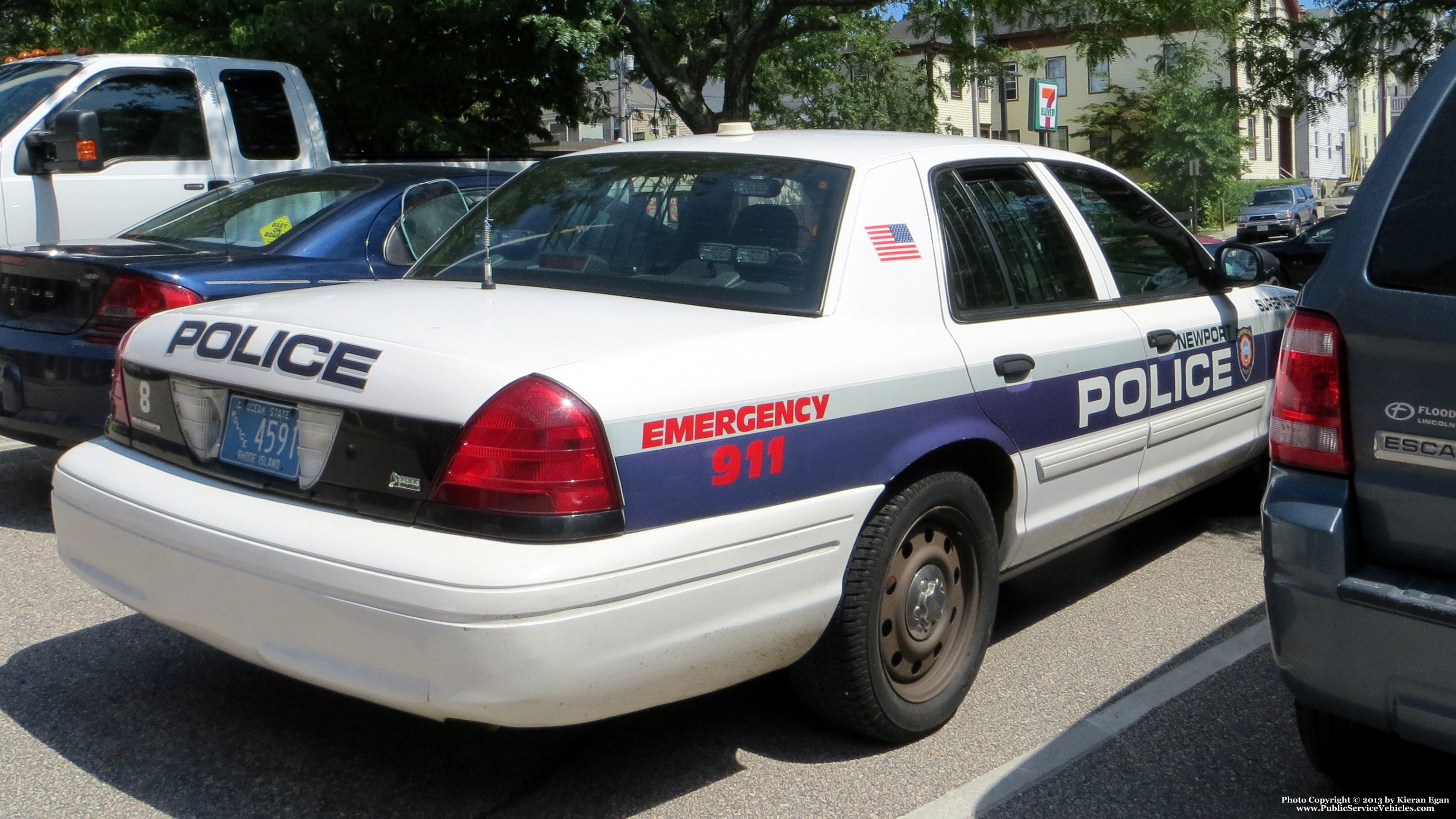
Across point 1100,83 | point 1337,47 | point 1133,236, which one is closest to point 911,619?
point 1133,236

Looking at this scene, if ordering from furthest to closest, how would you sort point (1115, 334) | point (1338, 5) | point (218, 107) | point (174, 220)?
point (218, 107) < point (1338, 5) < point (174, 220) < point (1115, 334)

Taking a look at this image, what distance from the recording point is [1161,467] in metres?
4.64

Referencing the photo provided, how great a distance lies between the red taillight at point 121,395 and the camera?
3604mm

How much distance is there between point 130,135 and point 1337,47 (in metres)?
7.65

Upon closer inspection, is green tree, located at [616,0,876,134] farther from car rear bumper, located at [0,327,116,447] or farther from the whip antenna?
the whip antenna

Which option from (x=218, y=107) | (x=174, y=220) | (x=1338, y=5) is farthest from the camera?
(x=218, y=107)

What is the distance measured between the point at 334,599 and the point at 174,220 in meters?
4.51

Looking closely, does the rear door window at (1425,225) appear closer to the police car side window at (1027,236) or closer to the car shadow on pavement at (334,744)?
the police car side window at (1027,236)

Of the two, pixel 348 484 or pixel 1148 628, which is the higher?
pixel 348 484

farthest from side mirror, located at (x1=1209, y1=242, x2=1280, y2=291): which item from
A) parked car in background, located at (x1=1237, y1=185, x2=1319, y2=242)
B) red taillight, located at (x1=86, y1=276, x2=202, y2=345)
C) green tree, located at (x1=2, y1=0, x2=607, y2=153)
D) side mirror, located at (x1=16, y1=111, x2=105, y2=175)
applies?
parked car in background, located at (x1=1237, y1=185, x2=1319, y2=242)

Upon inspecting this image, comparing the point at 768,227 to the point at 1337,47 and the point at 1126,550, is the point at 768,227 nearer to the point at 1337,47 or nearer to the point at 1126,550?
the point at 1126,550

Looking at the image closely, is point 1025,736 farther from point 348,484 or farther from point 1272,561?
point 348,484

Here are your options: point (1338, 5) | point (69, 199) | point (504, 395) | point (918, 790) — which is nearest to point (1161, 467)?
point (918, 790)

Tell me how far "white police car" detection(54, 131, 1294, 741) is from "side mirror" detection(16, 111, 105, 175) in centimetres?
458
